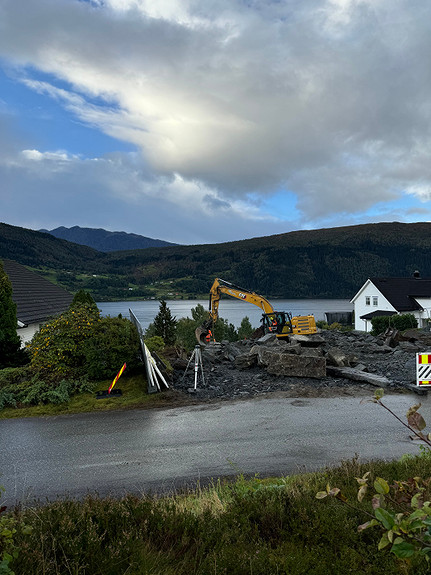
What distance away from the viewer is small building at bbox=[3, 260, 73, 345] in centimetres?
2245

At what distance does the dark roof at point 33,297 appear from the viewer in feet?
78.3

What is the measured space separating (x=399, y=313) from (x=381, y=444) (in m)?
41.0

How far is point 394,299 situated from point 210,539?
48.3 meters

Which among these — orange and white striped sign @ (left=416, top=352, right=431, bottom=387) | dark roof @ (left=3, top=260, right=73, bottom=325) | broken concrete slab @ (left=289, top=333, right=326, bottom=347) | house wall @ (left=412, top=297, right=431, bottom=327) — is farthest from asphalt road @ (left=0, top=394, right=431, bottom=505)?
house wall @ (left=412, top=297, right=431, bottom=327)

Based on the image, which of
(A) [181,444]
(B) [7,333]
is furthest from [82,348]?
(A) [181,444]

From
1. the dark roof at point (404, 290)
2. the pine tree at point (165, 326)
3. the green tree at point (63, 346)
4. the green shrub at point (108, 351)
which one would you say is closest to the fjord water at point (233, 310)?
the pine tree at point (165, 326)

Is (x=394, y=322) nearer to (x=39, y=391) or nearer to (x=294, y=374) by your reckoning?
(x=294, y=374)

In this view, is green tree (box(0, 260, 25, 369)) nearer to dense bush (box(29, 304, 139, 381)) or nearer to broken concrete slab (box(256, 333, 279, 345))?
dense bush (box(29, 304, 139, 381))

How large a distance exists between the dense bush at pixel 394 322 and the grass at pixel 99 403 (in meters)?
33.5

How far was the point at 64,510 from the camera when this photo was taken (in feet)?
13.5

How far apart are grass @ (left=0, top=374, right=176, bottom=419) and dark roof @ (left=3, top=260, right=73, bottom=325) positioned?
1042cm

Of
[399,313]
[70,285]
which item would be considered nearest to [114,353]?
[399,313]

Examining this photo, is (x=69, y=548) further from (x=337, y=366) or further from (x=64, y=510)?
(x=337, y=366)

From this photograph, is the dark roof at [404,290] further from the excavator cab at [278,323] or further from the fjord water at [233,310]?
the excavator cab at [278,323]
